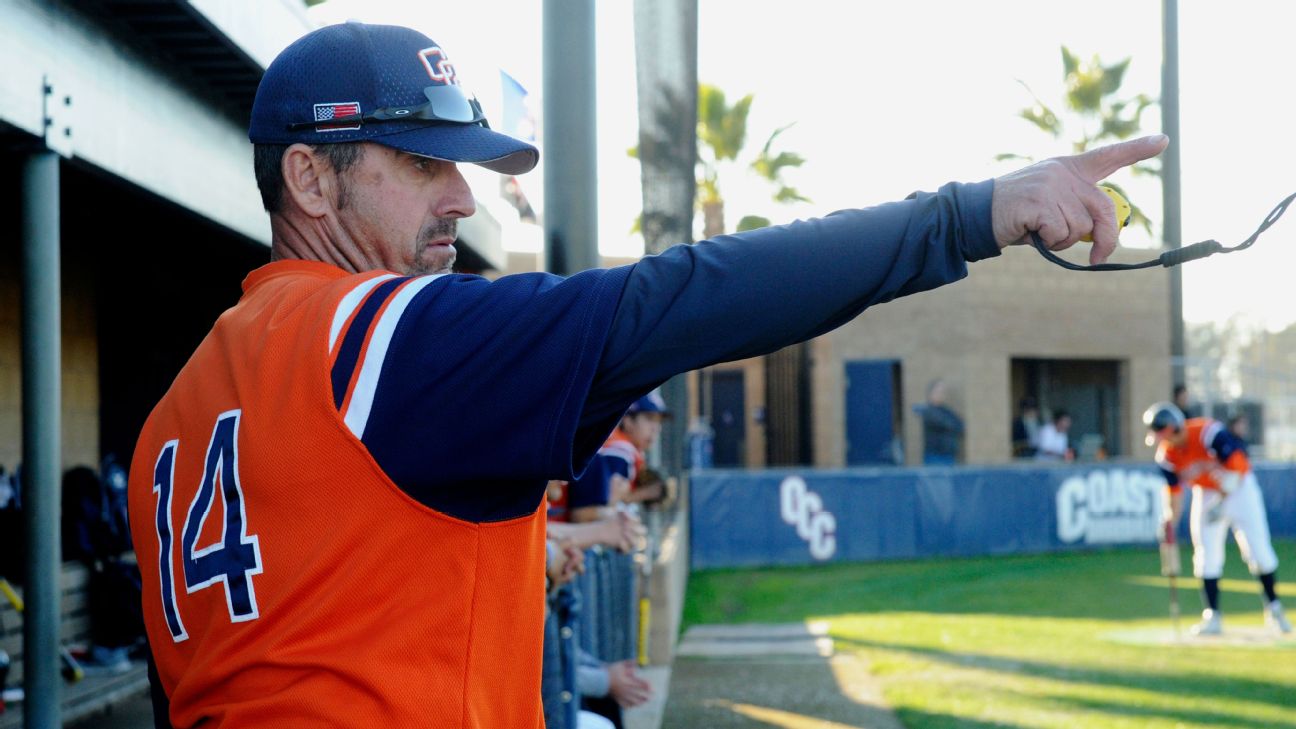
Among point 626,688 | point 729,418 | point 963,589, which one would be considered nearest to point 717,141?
point 729,418

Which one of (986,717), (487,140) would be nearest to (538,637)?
(487,140)

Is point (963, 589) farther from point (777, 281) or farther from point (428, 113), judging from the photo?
point (777, 281)

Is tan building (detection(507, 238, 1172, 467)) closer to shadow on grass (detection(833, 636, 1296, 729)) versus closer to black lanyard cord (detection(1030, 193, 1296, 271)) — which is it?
shadow on grass (detection(833, 636, 1296, 729))

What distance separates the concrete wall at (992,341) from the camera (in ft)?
86.5

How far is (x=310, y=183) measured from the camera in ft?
5.90

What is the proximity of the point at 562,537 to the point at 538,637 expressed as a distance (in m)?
2.71

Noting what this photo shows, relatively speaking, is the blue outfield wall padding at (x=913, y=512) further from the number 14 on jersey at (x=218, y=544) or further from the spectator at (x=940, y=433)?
the number 14 on jersey at (x=218, y=544)

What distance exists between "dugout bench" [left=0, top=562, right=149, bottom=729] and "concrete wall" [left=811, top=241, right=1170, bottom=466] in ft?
61.2

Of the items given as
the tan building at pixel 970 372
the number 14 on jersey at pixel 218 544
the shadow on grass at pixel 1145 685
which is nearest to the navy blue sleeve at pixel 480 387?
the number 14 on jersey at pixel 218 544

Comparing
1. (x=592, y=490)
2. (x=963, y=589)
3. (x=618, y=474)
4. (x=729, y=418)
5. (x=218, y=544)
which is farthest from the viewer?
(x=729, y=418)

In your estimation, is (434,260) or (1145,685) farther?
(1145,685)

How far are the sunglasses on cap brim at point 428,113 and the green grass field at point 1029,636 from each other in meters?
6.80

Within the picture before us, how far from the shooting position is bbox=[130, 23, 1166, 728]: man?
1434 millimetres

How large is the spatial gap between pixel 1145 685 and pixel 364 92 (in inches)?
333
